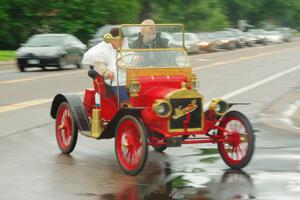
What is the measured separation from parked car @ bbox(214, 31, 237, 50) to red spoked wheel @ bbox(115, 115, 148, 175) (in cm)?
4424

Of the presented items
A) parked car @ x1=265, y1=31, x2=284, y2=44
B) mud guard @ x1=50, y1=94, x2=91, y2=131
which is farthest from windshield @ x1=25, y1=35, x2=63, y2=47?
parked car @ x1=265, y1=31, x2=284, y2=44

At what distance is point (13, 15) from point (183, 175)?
1755 inches

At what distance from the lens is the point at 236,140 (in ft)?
27.9

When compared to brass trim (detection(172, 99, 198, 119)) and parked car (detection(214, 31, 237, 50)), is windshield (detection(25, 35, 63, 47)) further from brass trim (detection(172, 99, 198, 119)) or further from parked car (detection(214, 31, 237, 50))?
parked car (detection(214, 31, 237, 50))

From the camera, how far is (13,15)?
51031 millimetres

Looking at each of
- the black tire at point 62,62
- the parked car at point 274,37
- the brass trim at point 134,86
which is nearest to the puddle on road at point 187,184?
the brass trim at point 134,86

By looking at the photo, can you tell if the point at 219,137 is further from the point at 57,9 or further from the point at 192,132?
the point at 57,9

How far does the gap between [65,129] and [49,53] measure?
733 inches

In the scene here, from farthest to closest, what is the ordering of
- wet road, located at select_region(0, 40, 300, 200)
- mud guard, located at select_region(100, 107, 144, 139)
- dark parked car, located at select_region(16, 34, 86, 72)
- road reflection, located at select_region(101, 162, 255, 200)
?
dark parked car, located at select_region(16, 34, 86, 72) < mud guard, located at select_region(100, 107, 144, 139) < wet road, located at select_region(0, 40, 300, 200) < road reflection, located at select_region(101, 162, 255, 200)

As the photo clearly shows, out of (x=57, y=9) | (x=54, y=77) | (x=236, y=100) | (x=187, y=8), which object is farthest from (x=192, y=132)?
(x=187, y=8)

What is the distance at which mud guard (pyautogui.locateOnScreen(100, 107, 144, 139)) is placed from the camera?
827cm

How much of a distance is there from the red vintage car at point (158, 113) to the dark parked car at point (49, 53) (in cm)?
1898

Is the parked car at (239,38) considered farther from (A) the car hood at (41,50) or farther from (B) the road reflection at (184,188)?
(B) the road reflection at (184,188)

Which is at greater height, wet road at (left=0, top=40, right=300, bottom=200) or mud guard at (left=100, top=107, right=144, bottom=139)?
mud guard at (left=100, top=107, right=144, bottom=139)
